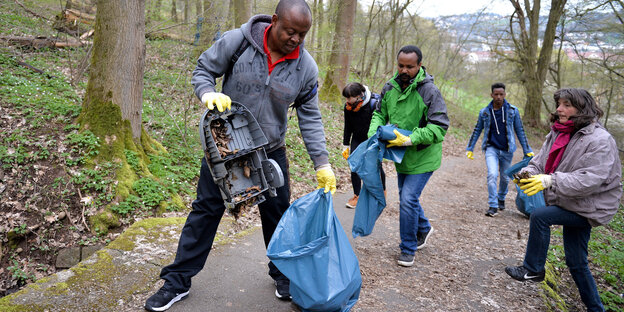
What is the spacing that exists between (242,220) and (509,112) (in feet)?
15.0

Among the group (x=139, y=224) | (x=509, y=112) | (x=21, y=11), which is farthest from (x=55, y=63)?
(x=509, y=112)

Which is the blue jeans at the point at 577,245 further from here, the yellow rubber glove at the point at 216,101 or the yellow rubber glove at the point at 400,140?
the yellow rubber glove at the point at 216,101

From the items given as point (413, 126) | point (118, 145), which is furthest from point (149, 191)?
point (413, 126)

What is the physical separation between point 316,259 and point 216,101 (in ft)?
3.60

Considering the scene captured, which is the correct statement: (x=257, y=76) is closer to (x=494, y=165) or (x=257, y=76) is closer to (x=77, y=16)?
(x=494, y=165)

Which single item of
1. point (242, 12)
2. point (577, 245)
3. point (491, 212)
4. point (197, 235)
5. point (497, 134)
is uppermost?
point (242, 12)

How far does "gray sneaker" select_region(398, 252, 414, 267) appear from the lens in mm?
3938

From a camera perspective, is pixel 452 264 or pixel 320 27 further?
pixel 320 27

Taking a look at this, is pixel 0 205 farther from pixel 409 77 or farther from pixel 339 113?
pixel 339 113

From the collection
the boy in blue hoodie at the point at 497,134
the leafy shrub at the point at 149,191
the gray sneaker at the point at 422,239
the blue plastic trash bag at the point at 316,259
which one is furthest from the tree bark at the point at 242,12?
the blue plastic trash bag at the point at 316,259

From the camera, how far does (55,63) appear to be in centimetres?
846

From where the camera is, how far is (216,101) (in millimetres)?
2271

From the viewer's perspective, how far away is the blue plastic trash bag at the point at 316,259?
2.28 m

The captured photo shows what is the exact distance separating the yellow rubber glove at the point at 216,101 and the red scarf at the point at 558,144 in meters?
2.82
